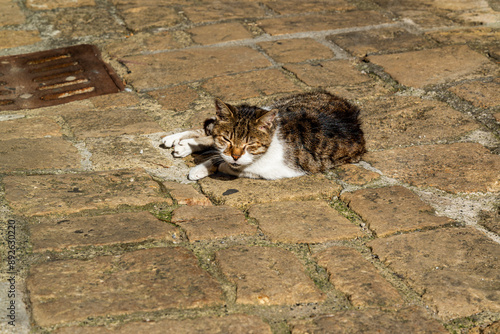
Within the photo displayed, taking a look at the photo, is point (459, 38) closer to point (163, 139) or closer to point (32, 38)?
point (163, 139)

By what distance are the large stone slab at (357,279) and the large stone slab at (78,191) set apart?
0.93 meters

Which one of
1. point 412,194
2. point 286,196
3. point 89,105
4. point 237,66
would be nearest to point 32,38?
point 89,105

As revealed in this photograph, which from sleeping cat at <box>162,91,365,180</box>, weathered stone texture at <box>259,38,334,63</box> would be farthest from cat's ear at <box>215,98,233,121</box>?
weathered stone texture at <box>259,38,334,63</box>

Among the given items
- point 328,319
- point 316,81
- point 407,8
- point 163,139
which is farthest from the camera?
point 407,8

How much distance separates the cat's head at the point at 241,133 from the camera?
11.3ft

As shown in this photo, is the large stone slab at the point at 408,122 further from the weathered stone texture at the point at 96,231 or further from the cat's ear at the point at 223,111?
the weathered stone texture at the point at 96,231

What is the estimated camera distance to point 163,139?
3586 mm

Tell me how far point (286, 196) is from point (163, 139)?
91 centimetres

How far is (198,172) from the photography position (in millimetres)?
3338

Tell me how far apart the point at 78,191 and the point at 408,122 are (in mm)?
2199

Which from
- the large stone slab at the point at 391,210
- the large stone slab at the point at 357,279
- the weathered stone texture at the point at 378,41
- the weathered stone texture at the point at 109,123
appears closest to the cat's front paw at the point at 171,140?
the weathered stone texture at the point at 109,123

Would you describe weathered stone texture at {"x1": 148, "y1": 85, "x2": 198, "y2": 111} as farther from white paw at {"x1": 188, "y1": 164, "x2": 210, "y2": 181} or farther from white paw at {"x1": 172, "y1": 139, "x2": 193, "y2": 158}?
white paw at {"x1": 188, "y1": 164, "x2": 210, "y2": 181}

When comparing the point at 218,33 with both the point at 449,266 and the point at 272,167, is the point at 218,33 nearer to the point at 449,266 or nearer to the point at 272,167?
the point at 272,167

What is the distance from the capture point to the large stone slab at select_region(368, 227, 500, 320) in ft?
7.68
